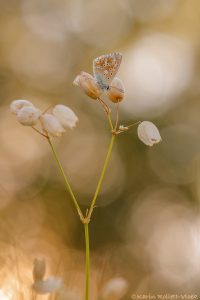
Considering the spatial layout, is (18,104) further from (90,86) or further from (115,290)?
(115,290)

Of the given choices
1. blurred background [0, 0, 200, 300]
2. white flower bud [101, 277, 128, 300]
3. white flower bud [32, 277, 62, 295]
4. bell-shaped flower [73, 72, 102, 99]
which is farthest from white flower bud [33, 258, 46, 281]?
blurred background [0, 0, 200, 300]

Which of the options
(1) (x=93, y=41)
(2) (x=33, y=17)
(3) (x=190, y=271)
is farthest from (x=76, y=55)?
(3) (x=190, y=271)

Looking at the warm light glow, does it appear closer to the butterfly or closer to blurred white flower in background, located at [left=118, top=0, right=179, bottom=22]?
the butterfly

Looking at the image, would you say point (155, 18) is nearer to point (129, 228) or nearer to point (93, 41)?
point (93, 41)

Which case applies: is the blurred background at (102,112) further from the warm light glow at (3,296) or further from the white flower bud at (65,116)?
the warm light glow at (3,296)

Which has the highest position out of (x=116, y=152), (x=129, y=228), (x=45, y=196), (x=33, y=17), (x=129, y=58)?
(x=33, y=17)
